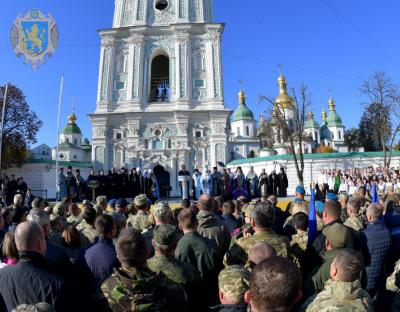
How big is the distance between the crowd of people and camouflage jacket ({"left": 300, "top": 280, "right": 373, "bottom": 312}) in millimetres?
16732

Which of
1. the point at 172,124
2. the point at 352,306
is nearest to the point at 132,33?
the point at 172,124

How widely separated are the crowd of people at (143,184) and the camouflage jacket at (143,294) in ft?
55.0

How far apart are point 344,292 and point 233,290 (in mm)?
773

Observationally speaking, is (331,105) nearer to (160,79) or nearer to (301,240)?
(160,79)

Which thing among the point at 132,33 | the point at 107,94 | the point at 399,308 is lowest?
the point at 399,308

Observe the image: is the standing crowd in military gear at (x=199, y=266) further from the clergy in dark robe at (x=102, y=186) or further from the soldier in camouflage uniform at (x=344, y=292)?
the clergy in dark robe at (x=102, y=186)

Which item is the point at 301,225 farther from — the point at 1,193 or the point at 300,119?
the point at 300,119

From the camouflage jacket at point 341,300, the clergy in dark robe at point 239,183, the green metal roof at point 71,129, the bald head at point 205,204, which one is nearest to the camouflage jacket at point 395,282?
the camouflage jacket at point 341,300

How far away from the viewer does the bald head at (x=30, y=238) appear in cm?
319

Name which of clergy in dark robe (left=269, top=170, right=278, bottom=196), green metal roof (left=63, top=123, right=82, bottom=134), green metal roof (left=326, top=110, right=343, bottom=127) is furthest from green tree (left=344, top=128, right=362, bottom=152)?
clergy in dark robe (left=269, top=170, right=278, bottom=196)

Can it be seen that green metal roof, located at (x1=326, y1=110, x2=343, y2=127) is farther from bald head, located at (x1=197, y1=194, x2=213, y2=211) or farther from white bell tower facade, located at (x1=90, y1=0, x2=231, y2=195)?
bald head, located at (x1=197, y1=194, x2=213, y2=211)

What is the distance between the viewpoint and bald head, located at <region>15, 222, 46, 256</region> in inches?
125

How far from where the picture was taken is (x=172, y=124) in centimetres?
3259

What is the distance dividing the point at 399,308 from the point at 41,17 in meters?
20.4
